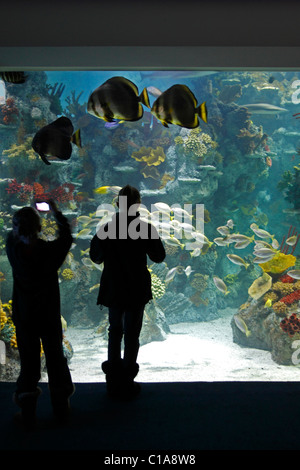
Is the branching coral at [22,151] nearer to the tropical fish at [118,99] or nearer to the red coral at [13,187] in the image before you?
the red coral at [13,187]

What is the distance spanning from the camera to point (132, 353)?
2.32m

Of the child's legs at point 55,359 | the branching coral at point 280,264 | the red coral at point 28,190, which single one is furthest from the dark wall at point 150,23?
the red coral at point 28,190

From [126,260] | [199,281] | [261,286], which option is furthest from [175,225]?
[126,260]

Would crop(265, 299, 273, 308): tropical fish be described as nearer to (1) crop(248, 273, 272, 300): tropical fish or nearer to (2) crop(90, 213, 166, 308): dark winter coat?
(1) crop(248, 273, 272, 300): tropical fish

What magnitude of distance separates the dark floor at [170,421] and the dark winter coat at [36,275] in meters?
0.58

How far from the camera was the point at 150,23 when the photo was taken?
9.39 feet

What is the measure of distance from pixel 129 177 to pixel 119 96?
856 cm

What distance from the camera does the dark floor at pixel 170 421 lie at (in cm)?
170

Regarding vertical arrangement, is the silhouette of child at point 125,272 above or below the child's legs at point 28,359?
above

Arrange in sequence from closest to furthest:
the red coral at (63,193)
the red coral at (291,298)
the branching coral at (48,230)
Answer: the red coral at (291,298) → the branching coral at (48,230) → the red coral at (63,193)

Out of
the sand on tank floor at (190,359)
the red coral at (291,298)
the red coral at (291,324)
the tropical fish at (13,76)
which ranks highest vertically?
the tropical fish at (13,76)

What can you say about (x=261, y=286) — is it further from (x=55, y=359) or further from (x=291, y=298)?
(x=55, y=359)

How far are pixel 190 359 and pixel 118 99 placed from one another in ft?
25.3
